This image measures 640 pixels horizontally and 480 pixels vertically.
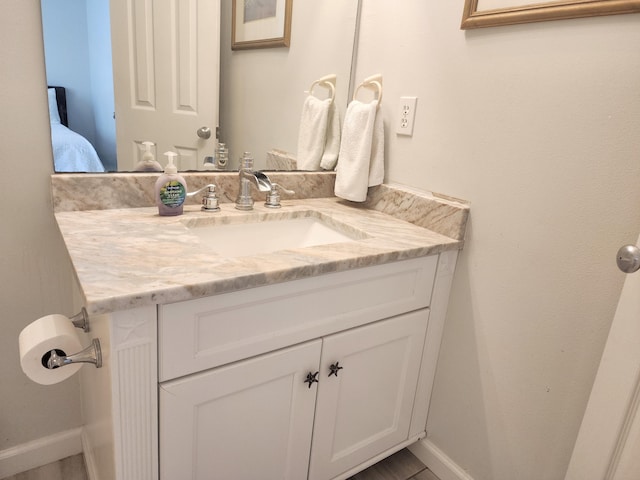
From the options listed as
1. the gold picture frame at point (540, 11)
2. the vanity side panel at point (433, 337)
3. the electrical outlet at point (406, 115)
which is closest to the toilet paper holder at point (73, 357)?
the vanity side panel at point (433, 337)

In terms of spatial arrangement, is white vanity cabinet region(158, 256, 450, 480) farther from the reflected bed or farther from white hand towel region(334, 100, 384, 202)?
the reflected bed

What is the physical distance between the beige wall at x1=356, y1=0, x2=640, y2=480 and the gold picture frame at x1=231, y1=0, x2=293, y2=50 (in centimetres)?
26

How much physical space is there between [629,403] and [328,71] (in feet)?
4.00

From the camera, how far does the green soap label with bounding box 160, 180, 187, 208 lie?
3.55 feet

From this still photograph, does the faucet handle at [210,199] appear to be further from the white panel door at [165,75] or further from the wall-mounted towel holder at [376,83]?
the wall-mounted towel holder at [376,83]

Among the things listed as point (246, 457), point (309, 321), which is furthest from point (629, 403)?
point (246, 457)

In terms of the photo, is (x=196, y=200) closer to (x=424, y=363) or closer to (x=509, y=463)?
(x=424, y=363)

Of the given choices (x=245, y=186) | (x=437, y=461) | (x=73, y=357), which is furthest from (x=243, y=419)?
(x=437, y=461)

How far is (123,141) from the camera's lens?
114 centimetres

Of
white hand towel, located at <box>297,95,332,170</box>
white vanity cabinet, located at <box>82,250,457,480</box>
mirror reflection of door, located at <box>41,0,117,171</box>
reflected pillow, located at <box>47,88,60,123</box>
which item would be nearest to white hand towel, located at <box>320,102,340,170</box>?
white hand towel, located at <box>297,95,332,170</box>

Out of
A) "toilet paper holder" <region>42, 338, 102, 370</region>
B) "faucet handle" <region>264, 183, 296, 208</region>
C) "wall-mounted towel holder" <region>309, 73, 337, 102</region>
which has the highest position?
"wall-mounted towel holder" <region>309, 73, 337, 102</region>

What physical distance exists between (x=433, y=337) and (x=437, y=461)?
1.40 ft

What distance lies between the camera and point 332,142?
4.94ft

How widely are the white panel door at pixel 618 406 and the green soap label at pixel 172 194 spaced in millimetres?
1007
